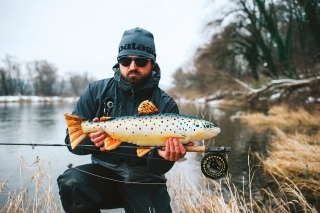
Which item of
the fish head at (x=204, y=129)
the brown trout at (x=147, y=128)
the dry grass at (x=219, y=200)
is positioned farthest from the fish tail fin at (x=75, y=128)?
the dry grass at (x=219, y=200)

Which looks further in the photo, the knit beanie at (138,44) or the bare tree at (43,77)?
the bare tree at (43,77)

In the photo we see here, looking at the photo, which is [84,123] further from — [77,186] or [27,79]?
[27,79]

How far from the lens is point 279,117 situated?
15.3 m

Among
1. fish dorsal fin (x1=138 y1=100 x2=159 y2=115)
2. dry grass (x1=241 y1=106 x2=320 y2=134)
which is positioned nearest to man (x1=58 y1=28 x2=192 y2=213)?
fish dorsal fin (x1=138 y1=100 x2=159 y2=115)

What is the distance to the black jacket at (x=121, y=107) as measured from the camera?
310cm

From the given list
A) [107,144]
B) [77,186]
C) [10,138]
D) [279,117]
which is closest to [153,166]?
[107,144]

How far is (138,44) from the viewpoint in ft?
10.3

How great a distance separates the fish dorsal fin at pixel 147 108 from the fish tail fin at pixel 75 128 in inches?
24.7

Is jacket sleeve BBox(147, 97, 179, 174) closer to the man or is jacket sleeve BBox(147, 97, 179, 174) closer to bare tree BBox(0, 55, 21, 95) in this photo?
the man

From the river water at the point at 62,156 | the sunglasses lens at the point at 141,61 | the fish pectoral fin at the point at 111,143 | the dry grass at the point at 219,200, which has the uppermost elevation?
the sunglasses lens at the point at 141,61

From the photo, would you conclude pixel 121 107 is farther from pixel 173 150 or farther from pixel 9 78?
pixel 9 78

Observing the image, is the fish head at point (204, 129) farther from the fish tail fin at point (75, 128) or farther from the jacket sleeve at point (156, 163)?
the fish tail fin at point (75, 128)

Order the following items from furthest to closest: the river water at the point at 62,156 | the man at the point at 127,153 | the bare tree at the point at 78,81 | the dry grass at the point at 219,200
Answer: the bare tree at the point at 78,81, the river water at the point at 62,156, the dry grass at the point at 219,200, the man at the point at 127,153

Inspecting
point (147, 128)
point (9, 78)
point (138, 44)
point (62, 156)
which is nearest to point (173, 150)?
point (147, 128)
